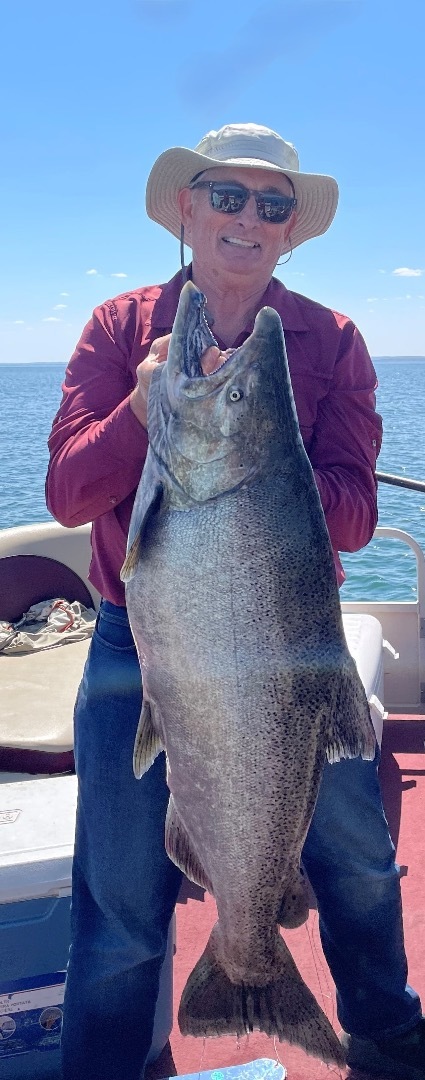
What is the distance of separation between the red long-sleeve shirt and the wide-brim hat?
341 millimetres

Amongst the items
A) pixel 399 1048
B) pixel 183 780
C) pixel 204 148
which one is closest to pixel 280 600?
pixel 183 780

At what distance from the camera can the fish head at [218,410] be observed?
2.03 meters

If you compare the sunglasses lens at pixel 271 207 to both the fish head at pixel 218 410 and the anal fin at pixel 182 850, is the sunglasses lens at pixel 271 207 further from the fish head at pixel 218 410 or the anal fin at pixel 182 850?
the anal fin at pixel 182 850

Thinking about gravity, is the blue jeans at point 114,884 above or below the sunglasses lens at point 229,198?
below

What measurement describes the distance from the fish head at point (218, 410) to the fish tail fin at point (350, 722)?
557 millimetres

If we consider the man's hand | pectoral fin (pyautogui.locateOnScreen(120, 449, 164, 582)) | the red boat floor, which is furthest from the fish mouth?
the red boat floor

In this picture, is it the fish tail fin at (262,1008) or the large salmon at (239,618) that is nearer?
the large salmon at (239,618)

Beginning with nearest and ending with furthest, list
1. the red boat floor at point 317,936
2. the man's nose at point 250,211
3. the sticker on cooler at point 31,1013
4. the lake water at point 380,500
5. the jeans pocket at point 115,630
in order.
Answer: the man's nose at point 250,211 < the jeans pocket at point 115,630 < the sticker on cooler at point 31,1013 < the red boat floor at point 317,936 < the lake water at point 380,500

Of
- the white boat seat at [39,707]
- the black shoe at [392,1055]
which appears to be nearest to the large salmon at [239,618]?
the black shoe at [392,1055]

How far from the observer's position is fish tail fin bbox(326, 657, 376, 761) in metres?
2.21

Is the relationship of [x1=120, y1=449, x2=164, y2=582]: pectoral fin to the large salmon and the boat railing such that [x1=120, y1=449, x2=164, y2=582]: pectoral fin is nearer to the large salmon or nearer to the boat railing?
the large salmon

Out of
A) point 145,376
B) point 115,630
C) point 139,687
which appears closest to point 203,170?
point 145,376

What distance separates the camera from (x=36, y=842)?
294cm

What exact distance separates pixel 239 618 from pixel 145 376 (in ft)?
2.09
